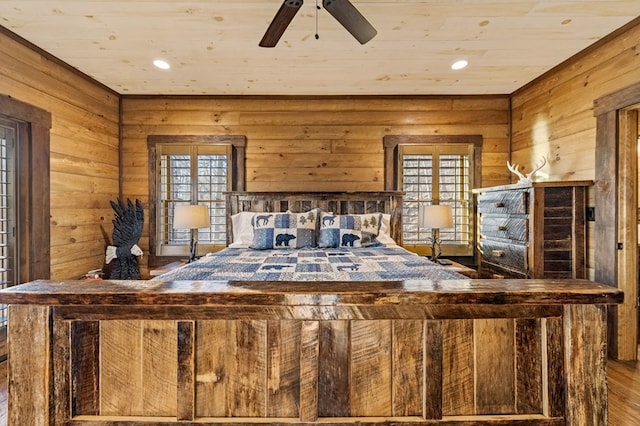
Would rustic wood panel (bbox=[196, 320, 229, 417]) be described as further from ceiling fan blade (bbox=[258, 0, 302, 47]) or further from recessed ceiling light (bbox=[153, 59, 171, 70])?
recessed ceiling light (bbox=[153, 59, 171, 70])

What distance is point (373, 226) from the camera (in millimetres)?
3359

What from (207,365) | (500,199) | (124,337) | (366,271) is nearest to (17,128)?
(124,337)

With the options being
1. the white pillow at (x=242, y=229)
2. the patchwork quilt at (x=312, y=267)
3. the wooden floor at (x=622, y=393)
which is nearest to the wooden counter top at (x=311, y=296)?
the patchwork quilt at (x=312, y=267)

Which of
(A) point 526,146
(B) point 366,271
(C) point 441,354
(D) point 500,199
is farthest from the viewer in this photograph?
(A) point 526,146

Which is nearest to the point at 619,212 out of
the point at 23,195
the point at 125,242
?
the point at 125,242

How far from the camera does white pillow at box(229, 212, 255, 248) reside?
3.42 m

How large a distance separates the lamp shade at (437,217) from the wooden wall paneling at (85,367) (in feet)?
9.73

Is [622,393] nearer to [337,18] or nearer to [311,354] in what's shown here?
[311,354]

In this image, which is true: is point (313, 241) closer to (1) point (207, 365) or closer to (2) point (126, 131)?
(1) point (207, 365)

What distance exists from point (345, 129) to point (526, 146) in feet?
6.61

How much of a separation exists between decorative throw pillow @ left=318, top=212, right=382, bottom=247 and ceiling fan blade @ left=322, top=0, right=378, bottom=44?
5.52 ft

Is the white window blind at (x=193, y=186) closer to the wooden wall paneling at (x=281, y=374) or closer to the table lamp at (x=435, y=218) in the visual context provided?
the table lamp at (x=435, y=218)

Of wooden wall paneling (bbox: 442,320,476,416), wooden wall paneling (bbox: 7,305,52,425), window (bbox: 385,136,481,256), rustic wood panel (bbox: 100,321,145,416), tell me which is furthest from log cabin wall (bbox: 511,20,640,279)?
wooden wall paneling (bbox: 7,305,52,425)

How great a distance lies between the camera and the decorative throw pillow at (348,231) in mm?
3211
